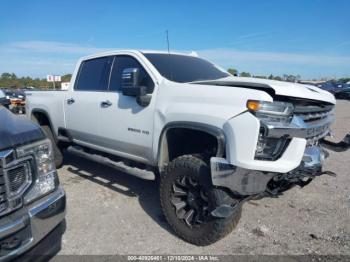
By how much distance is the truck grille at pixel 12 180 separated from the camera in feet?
6.82

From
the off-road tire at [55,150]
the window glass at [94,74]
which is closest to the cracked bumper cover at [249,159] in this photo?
the window glass at [94,74]

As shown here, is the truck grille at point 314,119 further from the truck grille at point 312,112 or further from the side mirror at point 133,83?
the side mirror at point 133,83

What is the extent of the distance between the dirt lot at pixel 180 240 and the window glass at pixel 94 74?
1555mm

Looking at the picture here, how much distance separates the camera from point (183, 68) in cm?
445

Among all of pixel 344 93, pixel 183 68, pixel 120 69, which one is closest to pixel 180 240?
pixel 183 68

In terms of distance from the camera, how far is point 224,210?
9.96 feet

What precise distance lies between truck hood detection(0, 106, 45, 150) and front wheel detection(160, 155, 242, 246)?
58.8 inches

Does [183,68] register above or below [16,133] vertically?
above

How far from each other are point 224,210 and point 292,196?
204cm

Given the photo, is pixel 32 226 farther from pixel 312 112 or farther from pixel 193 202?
pixel 312 112

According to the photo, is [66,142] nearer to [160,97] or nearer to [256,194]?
[160,97]

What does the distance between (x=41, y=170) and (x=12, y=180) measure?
26 centimetres

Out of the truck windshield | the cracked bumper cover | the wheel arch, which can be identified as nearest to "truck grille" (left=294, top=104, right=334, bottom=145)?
the cracked bumper cover

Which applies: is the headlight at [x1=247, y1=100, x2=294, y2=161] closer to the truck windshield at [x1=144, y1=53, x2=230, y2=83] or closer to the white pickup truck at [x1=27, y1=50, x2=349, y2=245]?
the white pickup truck at [x1=27, y1=50, x2=349, y2=245]
